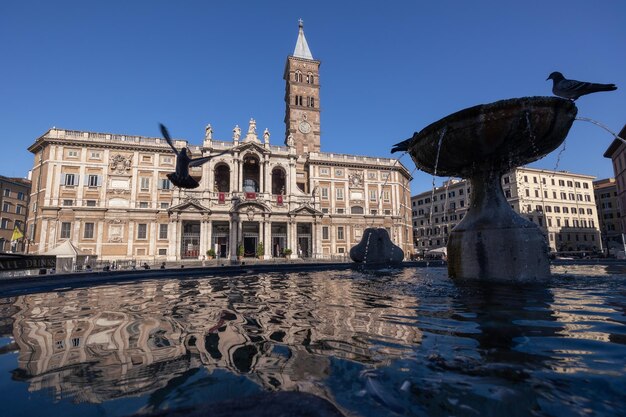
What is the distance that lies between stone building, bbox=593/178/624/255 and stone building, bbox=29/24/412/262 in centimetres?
4367

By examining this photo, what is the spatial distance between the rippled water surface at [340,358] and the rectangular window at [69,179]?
39314 mm

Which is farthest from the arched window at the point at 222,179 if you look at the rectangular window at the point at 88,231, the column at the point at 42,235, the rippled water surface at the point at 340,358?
the rippled water surface at the point at 340,358

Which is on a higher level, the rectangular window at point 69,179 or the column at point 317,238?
the rectangular window at point 69,179

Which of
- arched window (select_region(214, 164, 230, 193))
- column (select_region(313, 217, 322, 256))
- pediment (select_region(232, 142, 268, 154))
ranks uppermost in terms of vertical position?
pediment (select_region(232, 142, 268, 154))

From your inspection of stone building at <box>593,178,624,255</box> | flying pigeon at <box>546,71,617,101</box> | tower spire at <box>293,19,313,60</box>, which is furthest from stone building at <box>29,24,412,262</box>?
stone building at <box>593,178,624,255</box>

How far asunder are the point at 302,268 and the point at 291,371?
1417 centimetres

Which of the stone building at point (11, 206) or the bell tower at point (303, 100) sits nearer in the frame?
the stone building at point (11, 206)

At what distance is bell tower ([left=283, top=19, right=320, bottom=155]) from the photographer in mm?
50938

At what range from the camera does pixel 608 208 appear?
194ft

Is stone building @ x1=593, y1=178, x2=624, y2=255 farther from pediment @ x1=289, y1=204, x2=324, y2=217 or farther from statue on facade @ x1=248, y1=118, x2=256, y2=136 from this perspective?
statue on facade @ x1=248, y1=118, x2=256, y2=136

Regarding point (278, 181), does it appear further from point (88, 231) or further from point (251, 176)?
point (88, 231)

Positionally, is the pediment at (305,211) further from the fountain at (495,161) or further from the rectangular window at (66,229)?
the fountain at (495,161)

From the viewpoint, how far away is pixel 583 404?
1.64m

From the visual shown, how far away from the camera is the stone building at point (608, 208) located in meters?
56.9
